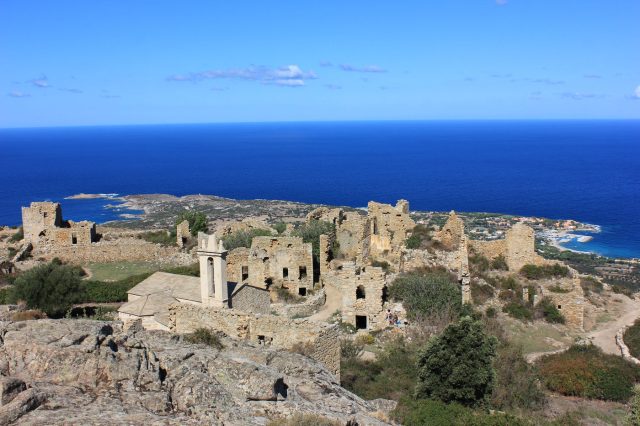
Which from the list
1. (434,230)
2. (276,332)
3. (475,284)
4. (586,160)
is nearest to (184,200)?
(434,230)

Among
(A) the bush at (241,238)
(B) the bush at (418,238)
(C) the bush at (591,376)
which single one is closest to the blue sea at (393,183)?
(B) the bush at (418,238)

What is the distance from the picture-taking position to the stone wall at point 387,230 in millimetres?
31219

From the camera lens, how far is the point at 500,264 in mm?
A: 27938

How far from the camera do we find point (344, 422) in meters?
8.03

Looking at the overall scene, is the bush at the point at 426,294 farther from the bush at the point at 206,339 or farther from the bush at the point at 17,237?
the bush at the point at 17,237

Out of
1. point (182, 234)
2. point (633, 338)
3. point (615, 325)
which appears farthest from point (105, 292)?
point (615, 325)

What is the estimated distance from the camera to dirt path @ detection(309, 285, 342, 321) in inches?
890

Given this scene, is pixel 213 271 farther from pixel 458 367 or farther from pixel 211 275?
pixel 458 367

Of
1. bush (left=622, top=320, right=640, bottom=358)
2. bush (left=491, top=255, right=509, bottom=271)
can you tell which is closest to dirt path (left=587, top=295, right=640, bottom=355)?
bush (left=622, top=320, right=640, bottom=358)

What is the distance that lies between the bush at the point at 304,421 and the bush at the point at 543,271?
2168 centimetres

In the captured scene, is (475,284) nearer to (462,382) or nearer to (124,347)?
(462,382)

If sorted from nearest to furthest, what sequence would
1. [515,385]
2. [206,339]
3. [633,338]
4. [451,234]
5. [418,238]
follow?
[206,339]
[515,385]
[633,338]
[451,234]
[418,238]

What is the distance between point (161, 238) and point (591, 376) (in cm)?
3139

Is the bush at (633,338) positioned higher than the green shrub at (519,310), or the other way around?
the green shrub at (519,310)
